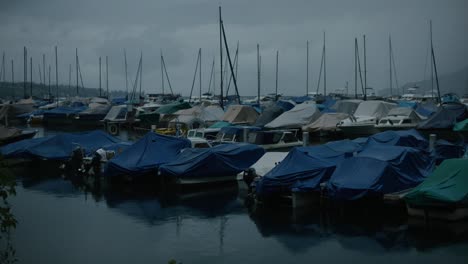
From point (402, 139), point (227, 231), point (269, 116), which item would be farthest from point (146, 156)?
point (269, 116)

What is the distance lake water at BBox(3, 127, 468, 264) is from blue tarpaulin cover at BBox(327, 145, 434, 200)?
1.12 meters

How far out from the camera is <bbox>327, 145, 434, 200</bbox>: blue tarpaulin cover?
63.3 feet

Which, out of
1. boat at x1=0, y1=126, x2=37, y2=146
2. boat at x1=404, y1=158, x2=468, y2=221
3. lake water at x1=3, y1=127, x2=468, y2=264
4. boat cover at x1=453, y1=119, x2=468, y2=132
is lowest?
lake water at x1=3, y1=127, x2=468, y2=264

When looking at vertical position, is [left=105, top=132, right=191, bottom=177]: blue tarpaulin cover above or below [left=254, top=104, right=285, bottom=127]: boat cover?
below

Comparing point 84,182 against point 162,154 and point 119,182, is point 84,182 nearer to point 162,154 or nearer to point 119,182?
point 119,182

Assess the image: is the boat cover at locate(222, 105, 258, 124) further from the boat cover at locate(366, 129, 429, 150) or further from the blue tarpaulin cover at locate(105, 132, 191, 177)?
the boat cover at locate(366, 129, 429, 150)

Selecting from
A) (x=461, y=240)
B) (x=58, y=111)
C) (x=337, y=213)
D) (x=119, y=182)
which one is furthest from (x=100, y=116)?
(x=461, y=240)

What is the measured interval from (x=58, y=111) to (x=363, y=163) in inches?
2378

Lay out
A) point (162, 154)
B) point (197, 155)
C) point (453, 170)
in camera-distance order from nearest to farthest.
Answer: point (453, 170) → point (197, 155) → point (162, 154)

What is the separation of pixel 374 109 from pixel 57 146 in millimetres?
30433

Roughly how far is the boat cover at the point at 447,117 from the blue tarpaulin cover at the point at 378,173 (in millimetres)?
20105

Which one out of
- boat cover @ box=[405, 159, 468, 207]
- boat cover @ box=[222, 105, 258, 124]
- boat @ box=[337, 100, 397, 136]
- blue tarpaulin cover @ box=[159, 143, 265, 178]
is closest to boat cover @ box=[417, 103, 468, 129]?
boat @ box=[337, 100, 397, 136]

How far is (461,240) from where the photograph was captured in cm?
1633

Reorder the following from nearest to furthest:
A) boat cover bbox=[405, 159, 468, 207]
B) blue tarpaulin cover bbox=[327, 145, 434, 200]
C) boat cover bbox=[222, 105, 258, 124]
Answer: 1. boat cover bbox=[405, 159, 468, 207]
2. blue tarpaulin cover bbox=[327, 145, 434, 200]
3. boat cover bbox=[222, 105, 258, 124]
